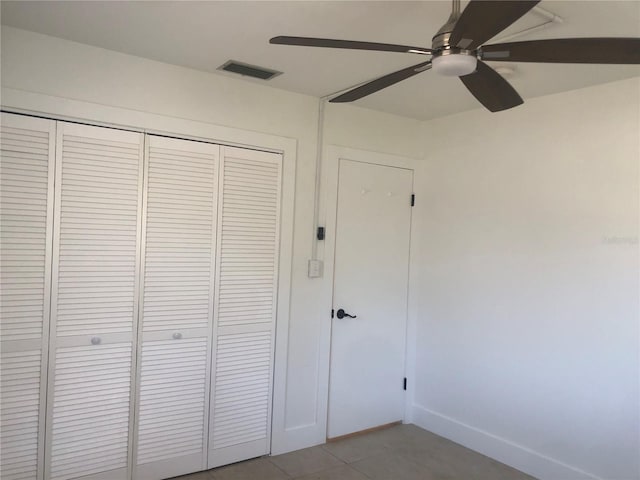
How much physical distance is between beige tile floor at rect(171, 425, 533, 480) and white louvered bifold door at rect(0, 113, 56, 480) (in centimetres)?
95

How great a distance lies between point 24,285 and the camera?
245 cm

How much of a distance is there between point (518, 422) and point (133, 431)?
2452 mm

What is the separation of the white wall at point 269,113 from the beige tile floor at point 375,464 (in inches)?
6.6

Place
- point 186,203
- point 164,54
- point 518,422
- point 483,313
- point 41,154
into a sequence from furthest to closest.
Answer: point 483,313 → point 518,422 → point 186,203 → point 164,54 → point 41,154

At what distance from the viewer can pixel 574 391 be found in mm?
2938

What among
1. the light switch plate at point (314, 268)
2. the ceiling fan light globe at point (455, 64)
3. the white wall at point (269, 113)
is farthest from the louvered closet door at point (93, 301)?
the ceiling fan light globe at point (455, 64)

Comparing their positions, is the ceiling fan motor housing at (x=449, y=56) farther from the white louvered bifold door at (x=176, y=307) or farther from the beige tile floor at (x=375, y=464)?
the beige tile floor at (x=375, y=464)

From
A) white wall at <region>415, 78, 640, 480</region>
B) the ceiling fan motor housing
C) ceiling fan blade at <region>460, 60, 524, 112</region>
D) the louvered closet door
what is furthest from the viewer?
white wall at <region>415, 78, 640, 480</region>

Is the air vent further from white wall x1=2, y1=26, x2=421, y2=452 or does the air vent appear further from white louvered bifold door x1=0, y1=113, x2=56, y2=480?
white louvered bifold door x1=0, y1=113, x2=56, y2=480

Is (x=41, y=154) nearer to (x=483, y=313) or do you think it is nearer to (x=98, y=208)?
(x=98, y=208)

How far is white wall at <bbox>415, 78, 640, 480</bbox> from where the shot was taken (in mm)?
2764

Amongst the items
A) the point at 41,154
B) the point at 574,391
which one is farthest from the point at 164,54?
the point at 574,391

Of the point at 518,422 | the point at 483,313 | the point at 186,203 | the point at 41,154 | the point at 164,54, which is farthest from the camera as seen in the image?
the point at 483,313

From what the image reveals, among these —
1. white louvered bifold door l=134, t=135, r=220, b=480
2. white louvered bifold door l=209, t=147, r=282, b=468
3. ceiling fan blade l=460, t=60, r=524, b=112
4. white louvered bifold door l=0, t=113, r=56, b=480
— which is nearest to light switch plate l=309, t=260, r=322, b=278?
white louvered bifold door l=209, t=147, r=282, b=468
